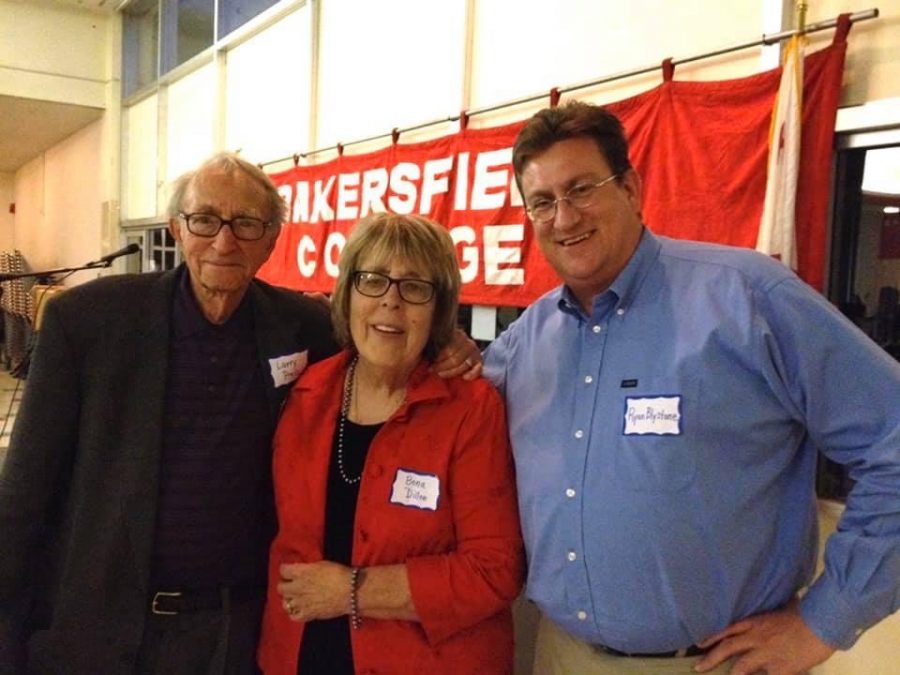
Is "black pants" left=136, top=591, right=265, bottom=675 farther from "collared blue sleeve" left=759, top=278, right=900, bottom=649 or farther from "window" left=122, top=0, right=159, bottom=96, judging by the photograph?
"window" left=122, top=0, right=159, bottom=96

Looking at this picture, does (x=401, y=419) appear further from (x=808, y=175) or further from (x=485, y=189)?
(x=485, y=189)

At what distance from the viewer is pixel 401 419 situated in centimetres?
137

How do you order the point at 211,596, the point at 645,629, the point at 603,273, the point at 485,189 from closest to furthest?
the point at 645,629 → the point at 603,273 → the point at 211,596 → the point at 485,189

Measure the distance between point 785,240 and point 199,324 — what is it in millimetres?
1620

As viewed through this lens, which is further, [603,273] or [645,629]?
[603,273]

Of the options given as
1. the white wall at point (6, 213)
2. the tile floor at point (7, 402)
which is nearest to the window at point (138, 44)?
the tile floor at point (7, 402)

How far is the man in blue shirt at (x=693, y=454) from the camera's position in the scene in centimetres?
113

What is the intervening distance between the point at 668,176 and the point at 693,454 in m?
1.52

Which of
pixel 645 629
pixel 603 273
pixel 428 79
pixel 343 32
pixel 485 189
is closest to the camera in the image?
pixel 645 629

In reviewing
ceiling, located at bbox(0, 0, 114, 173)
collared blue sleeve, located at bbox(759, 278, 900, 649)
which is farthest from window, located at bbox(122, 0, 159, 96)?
collared blue sleeve, located at bbox(759, 278, 900, 649)

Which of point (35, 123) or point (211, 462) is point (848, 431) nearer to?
point (211, 462)

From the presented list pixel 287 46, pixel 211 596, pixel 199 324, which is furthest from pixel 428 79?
pixel 211 596

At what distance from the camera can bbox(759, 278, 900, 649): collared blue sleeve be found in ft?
3.63

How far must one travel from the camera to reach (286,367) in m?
1.60
